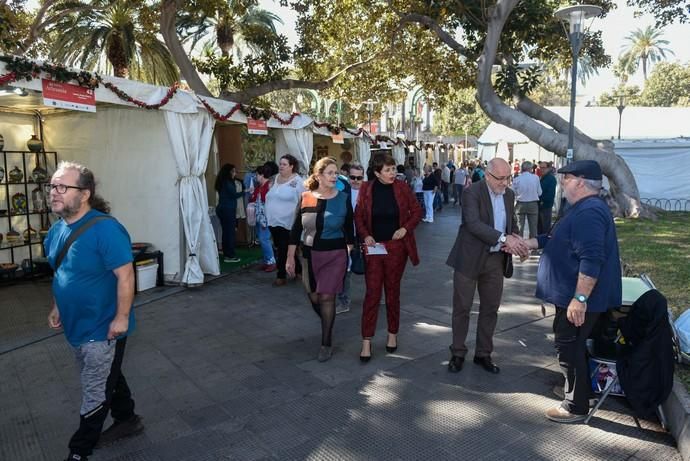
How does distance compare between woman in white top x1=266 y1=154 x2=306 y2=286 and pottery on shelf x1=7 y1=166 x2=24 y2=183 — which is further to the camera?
pottery on shelf x1=7 y1=166 x2=24 y2=183

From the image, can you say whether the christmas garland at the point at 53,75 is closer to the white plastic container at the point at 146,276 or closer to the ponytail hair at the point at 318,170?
the white plastic container at the point at 146,276

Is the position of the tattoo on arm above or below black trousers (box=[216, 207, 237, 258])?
above

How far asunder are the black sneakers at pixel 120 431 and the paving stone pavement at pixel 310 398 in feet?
0.24

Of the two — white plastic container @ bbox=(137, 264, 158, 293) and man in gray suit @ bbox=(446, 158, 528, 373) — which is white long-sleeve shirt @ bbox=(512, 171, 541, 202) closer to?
man in gray suit @ bbox=(446, 158, 528, 373)

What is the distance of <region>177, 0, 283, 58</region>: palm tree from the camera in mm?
13828

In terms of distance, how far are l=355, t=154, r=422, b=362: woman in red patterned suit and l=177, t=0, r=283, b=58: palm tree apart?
32.3ft

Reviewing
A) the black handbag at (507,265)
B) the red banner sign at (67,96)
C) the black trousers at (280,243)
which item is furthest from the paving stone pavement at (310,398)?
the red banner sign at (67,96)

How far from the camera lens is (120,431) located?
3.31 m

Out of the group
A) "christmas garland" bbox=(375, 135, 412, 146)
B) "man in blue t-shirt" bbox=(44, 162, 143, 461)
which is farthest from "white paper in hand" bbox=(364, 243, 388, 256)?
"christmas garland" bbox=(375, 135, 412, 146)

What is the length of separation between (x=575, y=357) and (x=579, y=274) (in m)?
0.61

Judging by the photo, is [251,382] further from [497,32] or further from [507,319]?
[497,32]

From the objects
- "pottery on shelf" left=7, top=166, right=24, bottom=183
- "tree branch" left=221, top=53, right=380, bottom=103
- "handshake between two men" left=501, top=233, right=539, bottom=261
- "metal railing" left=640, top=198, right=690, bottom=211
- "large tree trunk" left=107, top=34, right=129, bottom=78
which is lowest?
"metal railing" left=640, top=198, right=690, bottom=211

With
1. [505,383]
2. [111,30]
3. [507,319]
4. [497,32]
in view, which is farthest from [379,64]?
[505,383]

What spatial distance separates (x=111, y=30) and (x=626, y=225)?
1395cm
